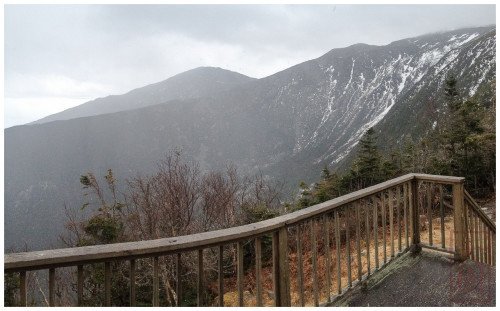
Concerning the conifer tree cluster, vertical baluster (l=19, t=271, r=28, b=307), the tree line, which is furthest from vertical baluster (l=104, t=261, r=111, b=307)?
the conifer tree cluster

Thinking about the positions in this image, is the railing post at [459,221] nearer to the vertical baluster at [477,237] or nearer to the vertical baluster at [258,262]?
the vertical baluster at [477,237]

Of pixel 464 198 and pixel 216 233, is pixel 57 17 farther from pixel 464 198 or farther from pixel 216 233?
pixel 464 198

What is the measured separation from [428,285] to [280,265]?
5.68 ft

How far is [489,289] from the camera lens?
3.12m

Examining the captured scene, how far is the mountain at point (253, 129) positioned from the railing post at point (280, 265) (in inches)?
3959

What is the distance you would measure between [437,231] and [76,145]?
534 ft

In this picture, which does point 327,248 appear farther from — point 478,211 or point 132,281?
point 478,211

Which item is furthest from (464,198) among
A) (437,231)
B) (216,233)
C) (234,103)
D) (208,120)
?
(234,103)

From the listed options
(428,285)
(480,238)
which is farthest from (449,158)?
(428,285)

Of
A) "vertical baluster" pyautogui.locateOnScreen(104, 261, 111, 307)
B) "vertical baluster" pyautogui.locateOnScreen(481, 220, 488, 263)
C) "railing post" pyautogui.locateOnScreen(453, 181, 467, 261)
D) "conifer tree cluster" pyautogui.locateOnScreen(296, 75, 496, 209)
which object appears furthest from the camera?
"conifer tree cluster" pyautogui.locateOnScreen(296, 75, 496, 209)

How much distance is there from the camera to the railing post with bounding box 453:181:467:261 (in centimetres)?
370

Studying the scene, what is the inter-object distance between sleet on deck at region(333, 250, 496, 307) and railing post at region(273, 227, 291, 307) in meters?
1.03

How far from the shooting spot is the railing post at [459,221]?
3.70 m

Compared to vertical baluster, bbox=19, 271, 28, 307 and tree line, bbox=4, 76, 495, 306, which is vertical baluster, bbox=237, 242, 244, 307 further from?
tree line, bbox=4, 76, 495, 306
